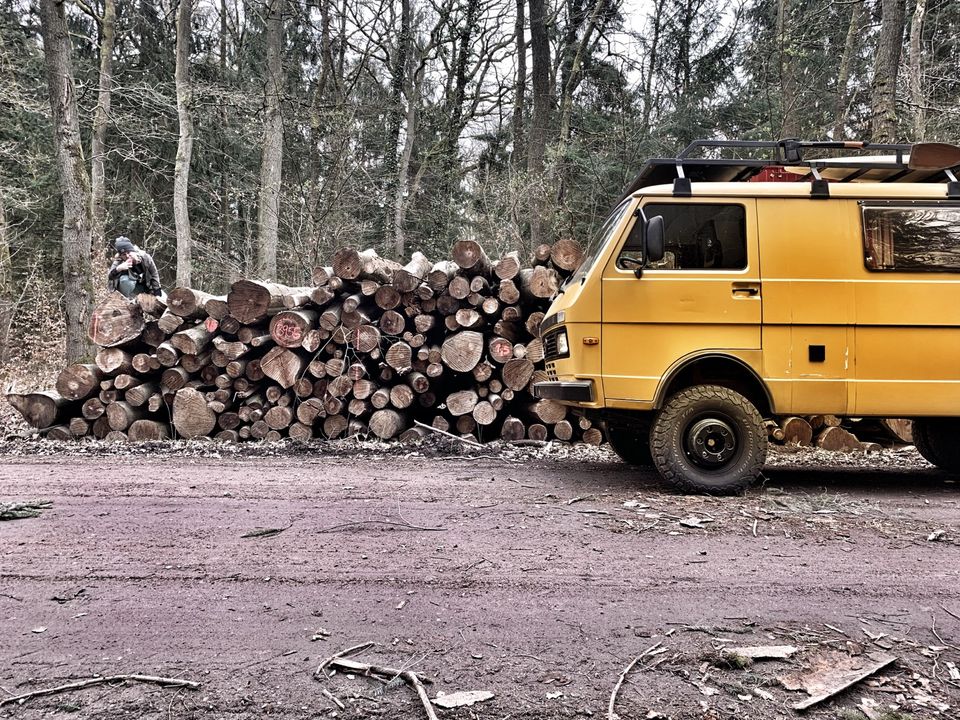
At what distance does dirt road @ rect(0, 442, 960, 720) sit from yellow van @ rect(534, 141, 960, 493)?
68 cm

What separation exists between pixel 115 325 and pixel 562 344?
5.75 meters

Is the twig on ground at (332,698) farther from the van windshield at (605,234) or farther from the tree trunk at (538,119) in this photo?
the tree trunk at (538,119)

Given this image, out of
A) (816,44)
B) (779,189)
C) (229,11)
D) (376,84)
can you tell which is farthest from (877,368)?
Answer: (229,11)

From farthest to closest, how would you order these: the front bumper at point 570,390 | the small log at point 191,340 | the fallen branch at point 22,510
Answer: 1. the small log at point 191,340
2. the front bumper at point 570,390
3. the fallen branch at point 22,510

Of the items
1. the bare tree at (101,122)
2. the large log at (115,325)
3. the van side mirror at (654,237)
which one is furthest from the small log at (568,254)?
the bare tree at (101,122)

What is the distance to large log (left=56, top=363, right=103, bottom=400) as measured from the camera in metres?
7.66

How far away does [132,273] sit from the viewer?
873 centimetres

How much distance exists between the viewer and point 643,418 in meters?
5.21

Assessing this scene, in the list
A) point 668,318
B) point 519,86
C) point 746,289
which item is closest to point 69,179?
point 668,318

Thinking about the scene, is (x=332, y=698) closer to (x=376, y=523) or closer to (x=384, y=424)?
(x=376, y=523)

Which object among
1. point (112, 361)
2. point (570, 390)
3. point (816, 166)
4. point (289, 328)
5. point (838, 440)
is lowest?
point (838, 440)

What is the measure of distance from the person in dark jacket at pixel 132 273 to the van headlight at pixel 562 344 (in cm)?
627

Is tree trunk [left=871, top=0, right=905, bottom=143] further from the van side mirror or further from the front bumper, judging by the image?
the front bumper

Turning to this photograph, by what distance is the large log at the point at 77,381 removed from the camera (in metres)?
7.66
